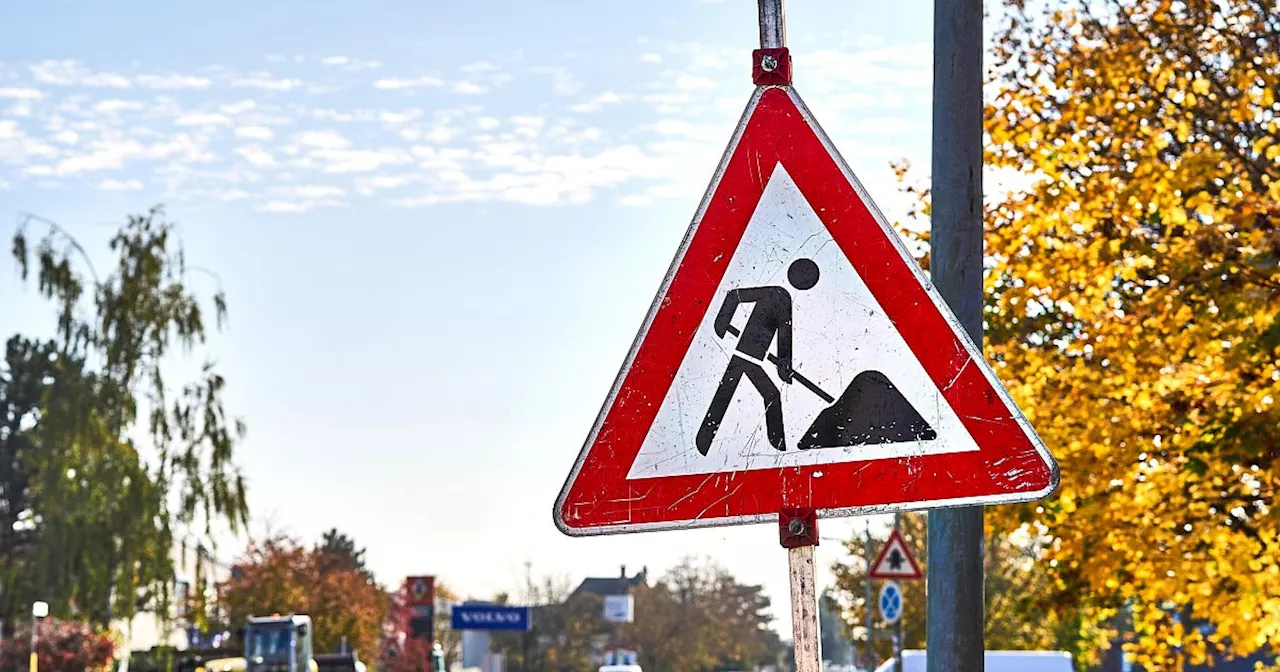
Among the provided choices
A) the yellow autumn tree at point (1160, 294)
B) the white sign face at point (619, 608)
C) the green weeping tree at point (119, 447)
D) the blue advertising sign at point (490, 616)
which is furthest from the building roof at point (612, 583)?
the yellow autumn tree at point (1160, 294)

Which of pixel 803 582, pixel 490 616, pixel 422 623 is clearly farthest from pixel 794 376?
pixel 422 623

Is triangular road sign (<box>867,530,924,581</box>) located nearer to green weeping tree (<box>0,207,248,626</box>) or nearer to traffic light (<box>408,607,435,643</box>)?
green weeping tree (<box>0,207,248,626</box>)

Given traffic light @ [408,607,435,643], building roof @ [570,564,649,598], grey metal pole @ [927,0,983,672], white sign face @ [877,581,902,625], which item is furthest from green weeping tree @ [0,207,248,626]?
building roof @ [570,564,649,598]

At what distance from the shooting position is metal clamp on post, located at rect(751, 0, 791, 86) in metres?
3.79

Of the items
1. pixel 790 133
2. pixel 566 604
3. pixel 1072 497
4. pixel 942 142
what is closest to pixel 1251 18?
pixel 1072 497

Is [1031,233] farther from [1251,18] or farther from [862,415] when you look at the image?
[862,415]

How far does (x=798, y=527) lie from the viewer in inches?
139

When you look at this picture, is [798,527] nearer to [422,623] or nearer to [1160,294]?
[1160,294]

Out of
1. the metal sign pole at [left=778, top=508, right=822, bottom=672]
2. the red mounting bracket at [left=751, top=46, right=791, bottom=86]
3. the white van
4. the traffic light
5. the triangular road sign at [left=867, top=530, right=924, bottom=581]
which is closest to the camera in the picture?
the metal sign pole at [left=778, top=508, right=822, bottom=672]

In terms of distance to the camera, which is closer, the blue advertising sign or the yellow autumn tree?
the yellow autumn tree

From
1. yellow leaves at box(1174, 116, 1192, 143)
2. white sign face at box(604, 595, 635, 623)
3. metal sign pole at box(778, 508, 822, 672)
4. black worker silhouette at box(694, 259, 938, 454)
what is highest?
yellow leaves at box(1174, 116, 1192, 143)

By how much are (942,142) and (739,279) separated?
139 inches

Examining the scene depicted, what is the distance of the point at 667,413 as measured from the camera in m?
3.71

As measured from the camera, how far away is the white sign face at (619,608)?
109 meters
